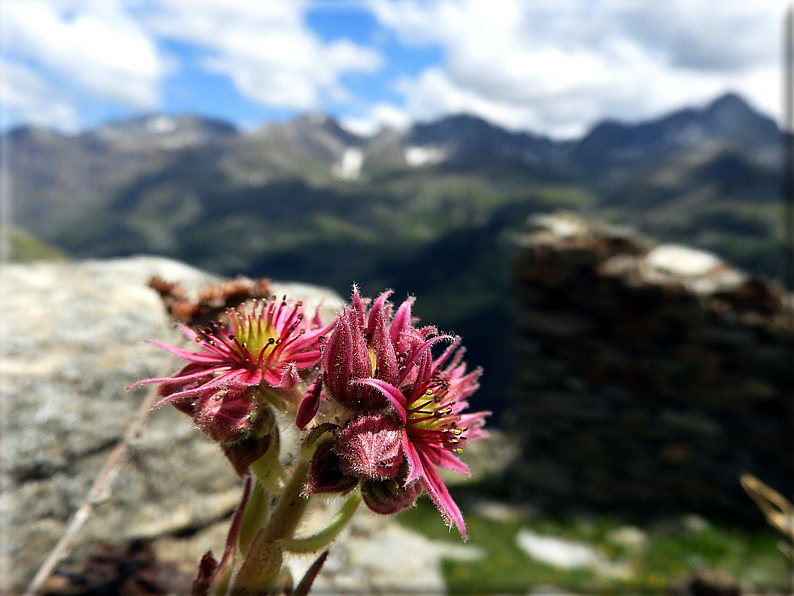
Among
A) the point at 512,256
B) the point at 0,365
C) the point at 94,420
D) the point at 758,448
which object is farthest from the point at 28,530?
the point at 758,448

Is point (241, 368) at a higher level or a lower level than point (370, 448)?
higher

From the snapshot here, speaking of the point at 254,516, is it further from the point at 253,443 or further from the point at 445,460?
the point at 445,460

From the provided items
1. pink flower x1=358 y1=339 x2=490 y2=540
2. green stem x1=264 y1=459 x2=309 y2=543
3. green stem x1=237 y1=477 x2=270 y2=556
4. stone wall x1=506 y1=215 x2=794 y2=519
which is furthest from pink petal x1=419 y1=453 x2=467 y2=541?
stone wall x1=506 y1=215 x2=794 y2=519

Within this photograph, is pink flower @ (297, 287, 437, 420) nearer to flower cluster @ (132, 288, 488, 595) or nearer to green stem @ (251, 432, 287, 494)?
flower cluster @ (132, 288, 488, 595)

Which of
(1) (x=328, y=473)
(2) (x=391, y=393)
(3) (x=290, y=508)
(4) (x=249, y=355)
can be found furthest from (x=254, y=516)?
(2) (x=391, y=393)

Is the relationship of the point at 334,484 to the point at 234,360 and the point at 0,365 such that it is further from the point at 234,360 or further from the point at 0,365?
the point at 0,365

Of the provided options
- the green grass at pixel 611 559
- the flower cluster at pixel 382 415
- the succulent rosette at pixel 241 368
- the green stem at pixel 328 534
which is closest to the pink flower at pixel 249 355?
the succulent rosette at pixel 241 368

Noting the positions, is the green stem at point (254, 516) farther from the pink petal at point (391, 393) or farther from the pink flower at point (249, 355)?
the pink petal at point (391, 393)
